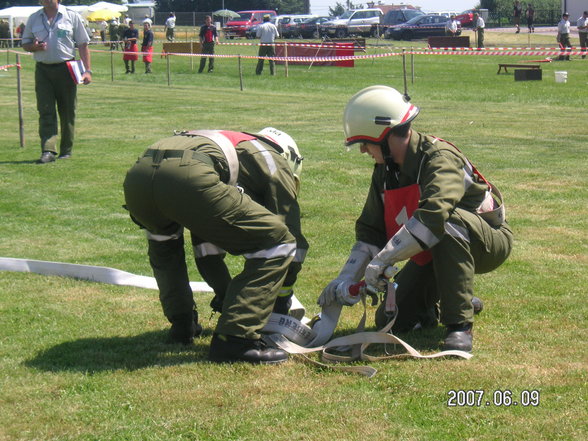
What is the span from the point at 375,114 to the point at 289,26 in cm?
6130

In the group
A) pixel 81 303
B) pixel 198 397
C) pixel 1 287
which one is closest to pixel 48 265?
pixel 1 287

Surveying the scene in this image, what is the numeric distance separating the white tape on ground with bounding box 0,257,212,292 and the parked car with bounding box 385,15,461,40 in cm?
4901

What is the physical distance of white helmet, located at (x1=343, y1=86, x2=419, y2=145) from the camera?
4.87m

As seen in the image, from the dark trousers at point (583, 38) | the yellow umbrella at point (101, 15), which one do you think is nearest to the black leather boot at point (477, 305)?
the dark trousers at point (583, 38)

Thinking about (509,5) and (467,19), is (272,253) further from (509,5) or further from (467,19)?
(509,5)

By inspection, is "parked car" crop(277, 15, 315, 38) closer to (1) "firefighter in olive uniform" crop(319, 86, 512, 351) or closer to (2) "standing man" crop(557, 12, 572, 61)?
(2) "standing man" crop(557, 12, 572, 61)

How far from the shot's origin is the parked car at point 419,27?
54188mm

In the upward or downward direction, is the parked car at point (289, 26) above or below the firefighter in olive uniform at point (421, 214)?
above

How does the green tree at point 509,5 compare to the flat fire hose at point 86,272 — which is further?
the green tree at point 509,5

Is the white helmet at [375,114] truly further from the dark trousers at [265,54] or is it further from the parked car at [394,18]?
the parked car at [394,18]

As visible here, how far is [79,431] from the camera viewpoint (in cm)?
416

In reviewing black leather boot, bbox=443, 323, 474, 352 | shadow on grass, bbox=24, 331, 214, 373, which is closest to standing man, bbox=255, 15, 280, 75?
shadow on grass, bbox=24, 331, 214, 373
